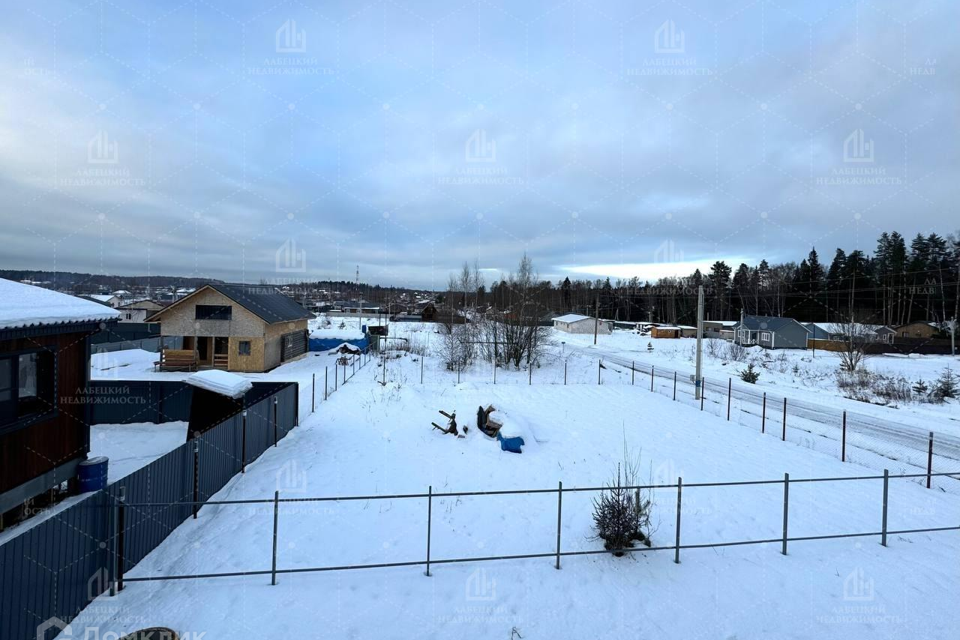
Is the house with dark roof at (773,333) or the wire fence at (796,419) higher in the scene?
the house with dark roof at (773,333)

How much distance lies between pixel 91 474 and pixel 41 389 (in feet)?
7.85

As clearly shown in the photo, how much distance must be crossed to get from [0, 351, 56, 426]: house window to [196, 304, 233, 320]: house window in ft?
68.0

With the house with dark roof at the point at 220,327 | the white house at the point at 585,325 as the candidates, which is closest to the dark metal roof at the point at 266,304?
the house with dark roof at the point at 220,327

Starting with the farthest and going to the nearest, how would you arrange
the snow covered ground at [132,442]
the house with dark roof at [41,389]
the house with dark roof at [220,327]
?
the house with dark roof at [220,327] → the snow covered ground at [132,442] → the house with dark roof at [41,389]

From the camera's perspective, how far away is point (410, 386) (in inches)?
933

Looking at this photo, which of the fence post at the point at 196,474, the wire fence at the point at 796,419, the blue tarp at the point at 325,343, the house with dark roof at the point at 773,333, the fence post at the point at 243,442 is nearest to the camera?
the fence post at the point at 196,474

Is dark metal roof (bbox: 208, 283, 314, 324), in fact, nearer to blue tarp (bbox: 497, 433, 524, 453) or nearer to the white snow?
the white snow

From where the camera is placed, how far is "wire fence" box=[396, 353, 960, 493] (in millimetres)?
13867

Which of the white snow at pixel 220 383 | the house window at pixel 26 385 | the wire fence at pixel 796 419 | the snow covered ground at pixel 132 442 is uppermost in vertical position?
the house window at pixel 26 385

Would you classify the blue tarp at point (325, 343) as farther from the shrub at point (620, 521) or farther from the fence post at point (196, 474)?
the shrub at point (620, 521)

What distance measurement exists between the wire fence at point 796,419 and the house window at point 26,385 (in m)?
16.8

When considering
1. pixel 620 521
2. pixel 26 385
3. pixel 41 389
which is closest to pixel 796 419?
pixel 620 521

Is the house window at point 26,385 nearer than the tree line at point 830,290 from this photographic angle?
Yes

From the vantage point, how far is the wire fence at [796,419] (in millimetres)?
13867
